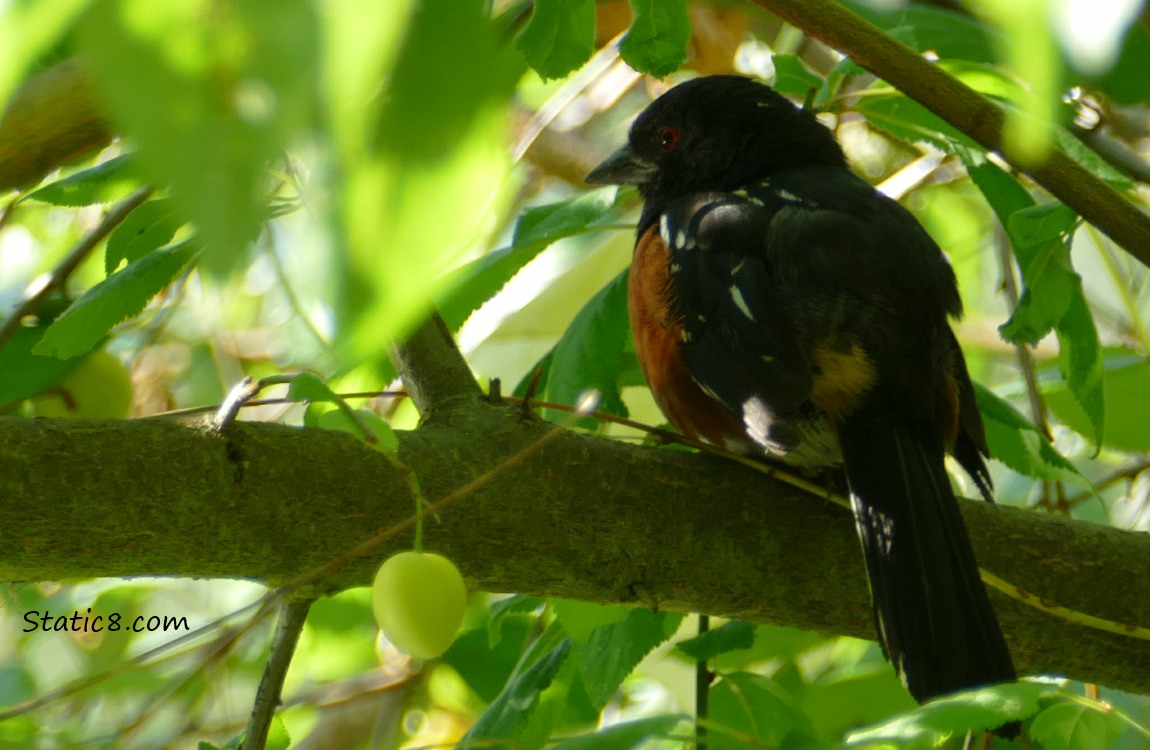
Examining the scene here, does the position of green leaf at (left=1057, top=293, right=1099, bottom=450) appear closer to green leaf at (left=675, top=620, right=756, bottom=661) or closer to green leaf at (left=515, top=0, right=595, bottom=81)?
green leaf at (left=675, top=620, right=756, bottom=661)

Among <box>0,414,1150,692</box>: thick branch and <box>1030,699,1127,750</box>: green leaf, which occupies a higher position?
<box>0,414,1150,692</box>: thick branch

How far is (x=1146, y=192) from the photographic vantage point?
336 cm

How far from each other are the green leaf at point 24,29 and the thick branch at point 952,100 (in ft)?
2.77

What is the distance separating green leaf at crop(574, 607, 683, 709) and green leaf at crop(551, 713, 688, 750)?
371 mm

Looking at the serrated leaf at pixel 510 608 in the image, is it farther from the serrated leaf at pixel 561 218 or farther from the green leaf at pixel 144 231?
the green leaf at pixel 144 231

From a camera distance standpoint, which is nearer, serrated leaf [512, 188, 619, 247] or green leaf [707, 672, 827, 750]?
green leaf [707, 672, 827, 750]

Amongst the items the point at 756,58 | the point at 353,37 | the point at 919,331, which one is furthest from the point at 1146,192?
the point at 353,37

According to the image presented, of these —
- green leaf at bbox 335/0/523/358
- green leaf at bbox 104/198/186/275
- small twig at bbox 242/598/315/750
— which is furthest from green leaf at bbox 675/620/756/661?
green leaf at bbox 335/0/523/358

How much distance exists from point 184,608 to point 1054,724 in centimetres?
252

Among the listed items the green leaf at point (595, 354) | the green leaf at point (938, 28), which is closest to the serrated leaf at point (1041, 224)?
the green leaf at point (938, 28)

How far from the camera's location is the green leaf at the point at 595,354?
185 centimetres

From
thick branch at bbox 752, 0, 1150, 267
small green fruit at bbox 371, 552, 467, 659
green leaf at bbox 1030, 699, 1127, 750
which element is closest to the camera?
small green fruit at bbox 371, 552, 467, 659

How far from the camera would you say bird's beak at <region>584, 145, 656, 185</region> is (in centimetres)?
256

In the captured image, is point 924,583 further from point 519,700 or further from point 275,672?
point 275,672
